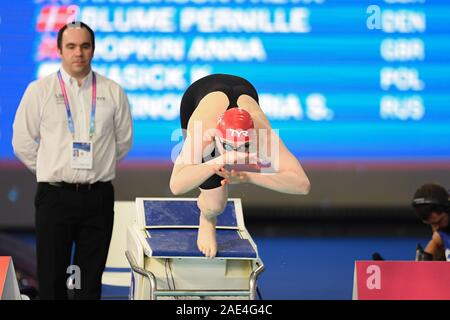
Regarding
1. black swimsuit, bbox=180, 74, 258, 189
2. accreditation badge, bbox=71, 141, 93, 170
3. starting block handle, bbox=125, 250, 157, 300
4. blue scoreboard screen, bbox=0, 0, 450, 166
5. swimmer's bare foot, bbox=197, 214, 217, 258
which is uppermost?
blue scoreboard screen, bbox=0, 0, 450, 166

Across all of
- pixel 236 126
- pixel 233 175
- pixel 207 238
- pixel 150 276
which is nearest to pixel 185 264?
pixel 207 238

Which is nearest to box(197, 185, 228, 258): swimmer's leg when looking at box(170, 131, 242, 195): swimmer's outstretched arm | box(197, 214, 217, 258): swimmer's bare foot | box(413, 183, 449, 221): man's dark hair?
box(197, 214, 217, 258): swimmer's bare foot

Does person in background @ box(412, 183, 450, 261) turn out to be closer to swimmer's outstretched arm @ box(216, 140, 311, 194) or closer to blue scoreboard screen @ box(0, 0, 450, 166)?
swimmer's outstretched arm @ box(216, 140, 311, 194)

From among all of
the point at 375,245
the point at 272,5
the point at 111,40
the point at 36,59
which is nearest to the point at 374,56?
the point at 272,5

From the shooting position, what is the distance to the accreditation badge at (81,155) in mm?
5910

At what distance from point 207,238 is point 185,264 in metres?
0.23

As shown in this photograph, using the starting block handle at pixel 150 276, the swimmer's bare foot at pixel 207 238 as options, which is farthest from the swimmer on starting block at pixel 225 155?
the starting block handle at pixel 150 276

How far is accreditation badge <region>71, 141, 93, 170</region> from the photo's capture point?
19.4 ft

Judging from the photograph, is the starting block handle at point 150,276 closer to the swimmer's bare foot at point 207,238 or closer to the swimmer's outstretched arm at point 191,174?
the swimmer's bare foot at point 207,238

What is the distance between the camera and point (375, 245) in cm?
950

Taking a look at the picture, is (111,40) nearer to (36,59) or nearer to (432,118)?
(36,59)

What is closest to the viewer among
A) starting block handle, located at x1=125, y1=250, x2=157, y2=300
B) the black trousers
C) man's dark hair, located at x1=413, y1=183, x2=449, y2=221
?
starting block handle, located at x1=125, y1=250, x2=157, y2=300

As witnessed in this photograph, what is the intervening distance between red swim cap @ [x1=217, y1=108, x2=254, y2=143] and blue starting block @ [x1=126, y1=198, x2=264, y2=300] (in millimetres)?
676

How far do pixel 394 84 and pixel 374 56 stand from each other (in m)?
0.33
